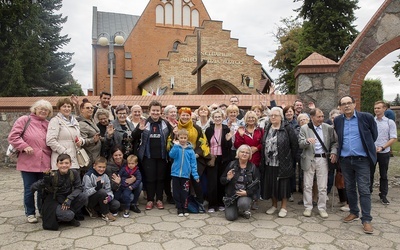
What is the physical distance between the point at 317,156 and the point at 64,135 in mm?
3863

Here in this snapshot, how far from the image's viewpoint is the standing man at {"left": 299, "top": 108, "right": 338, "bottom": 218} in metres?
4.82

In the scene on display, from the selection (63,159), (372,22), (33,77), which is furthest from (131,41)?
(63,159)

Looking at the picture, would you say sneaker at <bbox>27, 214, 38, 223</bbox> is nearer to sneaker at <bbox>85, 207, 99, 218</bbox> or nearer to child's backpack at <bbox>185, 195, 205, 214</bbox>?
sneaker at <bbox>85, 207, 99, 218</bbox>

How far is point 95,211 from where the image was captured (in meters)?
4.73

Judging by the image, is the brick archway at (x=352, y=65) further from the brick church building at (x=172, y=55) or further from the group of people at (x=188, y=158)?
the brick church building at (x=172, y=55)

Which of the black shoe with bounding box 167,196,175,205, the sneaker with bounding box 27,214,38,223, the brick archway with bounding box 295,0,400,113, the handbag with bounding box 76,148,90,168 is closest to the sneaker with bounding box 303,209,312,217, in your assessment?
→ the black shoe with bounding box 167,196,175,205

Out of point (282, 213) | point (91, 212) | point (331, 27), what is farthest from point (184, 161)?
point (331, 27)

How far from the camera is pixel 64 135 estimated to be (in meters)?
4.48

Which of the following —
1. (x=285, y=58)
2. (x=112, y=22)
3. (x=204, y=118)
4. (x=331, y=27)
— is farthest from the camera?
(x=112, y=22)

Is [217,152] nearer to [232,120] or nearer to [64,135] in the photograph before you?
[232,120]

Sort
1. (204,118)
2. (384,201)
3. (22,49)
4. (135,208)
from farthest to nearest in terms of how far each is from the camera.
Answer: (22,49) → (384,201) → (204,118) → (135,208)

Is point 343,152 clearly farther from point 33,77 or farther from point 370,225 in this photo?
point 33,77

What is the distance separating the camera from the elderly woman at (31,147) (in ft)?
14.0

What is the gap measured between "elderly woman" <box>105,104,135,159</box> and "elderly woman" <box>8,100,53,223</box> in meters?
0.97
